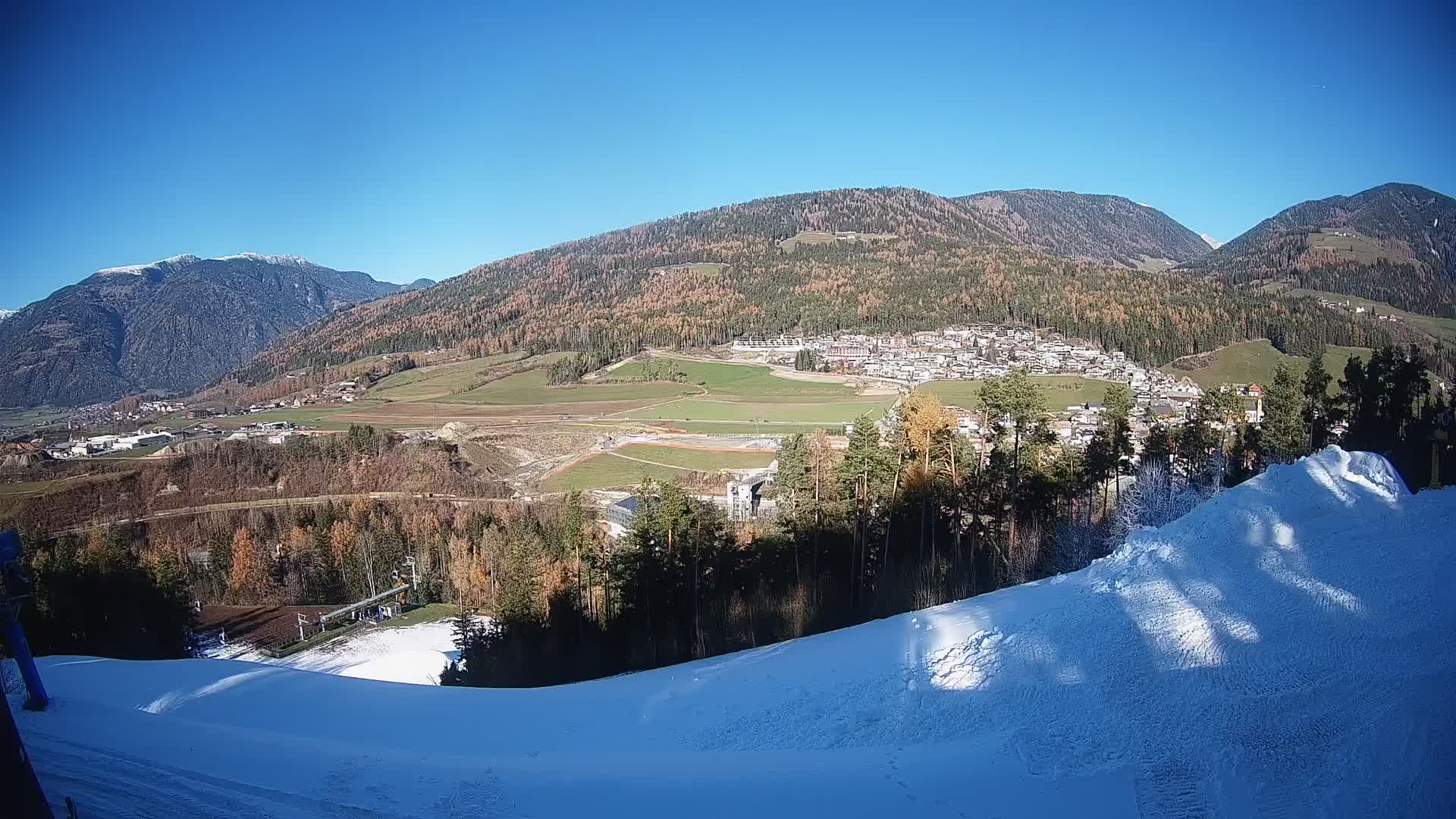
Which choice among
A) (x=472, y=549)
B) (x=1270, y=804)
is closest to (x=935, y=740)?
(x=1270, y=804)

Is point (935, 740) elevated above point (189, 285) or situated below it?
below

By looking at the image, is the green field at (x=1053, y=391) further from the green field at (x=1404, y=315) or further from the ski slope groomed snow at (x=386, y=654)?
the ski slope groomed snow at (x=386, y=654)

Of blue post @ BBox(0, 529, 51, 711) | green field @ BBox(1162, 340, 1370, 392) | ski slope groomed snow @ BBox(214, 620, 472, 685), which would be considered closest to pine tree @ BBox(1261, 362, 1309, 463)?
green field @ BBox(1162, 340, 1370, 392)

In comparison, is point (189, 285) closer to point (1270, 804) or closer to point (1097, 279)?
point (1097, 279)

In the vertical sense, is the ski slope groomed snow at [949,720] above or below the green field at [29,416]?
below

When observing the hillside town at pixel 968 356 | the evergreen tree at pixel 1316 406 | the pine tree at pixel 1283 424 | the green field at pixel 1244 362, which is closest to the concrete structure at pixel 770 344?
the hillside town at pixel 968 356

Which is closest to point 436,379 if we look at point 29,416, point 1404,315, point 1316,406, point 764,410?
point 29,416

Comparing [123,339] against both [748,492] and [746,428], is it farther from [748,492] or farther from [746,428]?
[748,492]
